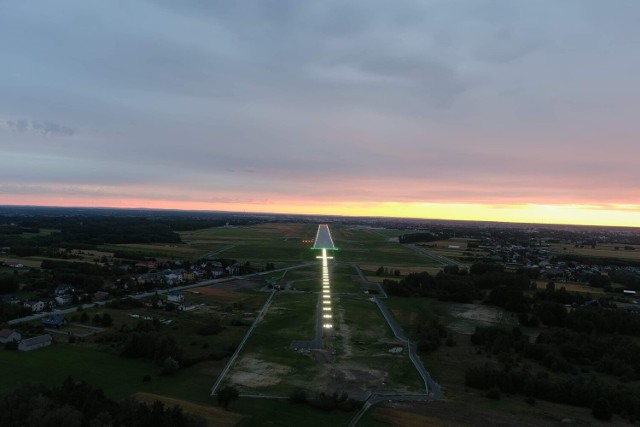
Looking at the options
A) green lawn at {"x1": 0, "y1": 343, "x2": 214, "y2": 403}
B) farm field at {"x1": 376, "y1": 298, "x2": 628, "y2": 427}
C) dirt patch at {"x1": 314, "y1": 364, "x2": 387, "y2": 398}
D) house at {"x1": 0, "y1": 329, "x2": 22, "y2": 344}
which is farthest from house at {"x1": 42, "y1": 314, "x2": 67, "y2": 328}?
farm field at {"x1": 376, "y1": 298, "x2": 628, "y2": 427}

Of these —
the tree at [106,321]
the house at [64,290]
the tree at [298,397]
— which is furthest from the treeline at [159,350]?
the house at [64,290]

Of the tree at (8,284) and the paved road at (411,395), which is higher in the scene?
the tree at (8,284)

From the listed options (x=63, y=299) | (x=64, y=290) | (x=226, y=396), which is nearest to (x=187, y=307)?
(x=63, y=299)

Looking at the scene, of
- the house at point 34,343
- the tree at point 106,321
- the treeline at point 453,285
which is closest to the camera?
the house at point 34,343

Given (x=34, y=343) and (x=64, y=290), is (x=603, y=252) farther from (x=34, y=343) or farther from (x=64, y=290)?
(x=34, y=343)

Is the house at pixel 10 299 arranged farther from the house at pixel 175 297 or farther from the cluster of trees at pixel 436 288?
the cluster of trees at pixel 436 288

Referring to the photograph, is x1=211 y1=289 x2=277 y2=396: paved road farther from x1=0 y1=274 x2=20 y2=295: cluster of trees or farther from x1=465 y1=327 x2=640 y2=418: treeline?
x1=0 y1=274 x2=20 y2=295: cluster of trees
